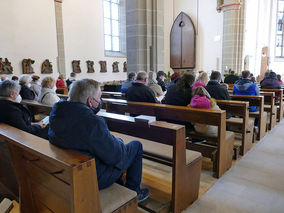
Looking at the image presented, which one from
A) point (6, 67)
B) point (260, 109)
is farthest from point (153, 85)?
point (6, 67)

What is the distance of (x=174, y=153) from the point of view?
213cm

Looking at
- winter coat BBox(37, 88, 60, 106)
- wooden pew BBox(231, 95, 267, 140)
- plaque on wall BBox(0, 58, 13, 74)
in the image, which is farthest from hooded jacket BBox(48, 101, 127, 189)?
plaque on wall BBox(0, 58, 13, 74)

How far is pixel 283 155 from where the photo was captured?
3.86 metres

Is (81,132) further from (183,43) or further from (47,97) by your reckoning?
(183,43)

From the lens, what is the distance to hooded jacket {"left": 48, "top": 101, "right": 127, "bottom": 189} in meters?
1.62

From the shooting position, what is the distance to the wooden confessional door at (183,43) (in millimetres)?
13141

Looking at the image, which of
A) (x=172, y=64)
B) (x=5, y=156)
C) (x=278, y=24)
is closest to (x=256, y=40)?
(x=278, y=24)

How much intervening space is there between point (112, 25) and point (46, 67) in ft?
17.1

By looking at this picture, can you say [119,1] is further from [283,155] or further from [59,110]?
[59,110]

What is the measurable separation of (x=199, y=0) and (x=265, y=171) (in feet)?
37.9

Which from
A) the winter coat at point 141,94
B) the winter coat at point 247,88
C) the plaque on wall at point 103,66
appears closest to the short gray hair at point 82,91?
the winter coat at point 141,94

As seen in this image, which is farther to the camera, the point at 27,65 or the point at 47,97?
the point at 27,65

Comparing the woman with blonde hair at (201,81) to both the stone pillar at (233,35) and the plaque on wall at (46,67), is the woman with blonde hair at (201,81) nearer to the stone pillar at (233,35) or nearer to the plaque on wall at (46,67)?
the stone pillar at (233,35)

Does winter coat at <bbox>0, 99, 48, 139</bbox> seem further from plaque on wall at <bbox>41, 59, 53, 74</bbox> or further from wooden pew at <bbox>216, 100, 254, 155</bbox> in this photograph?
plaque on wall at <bbox>41, 59, 53, 74</bbox>
